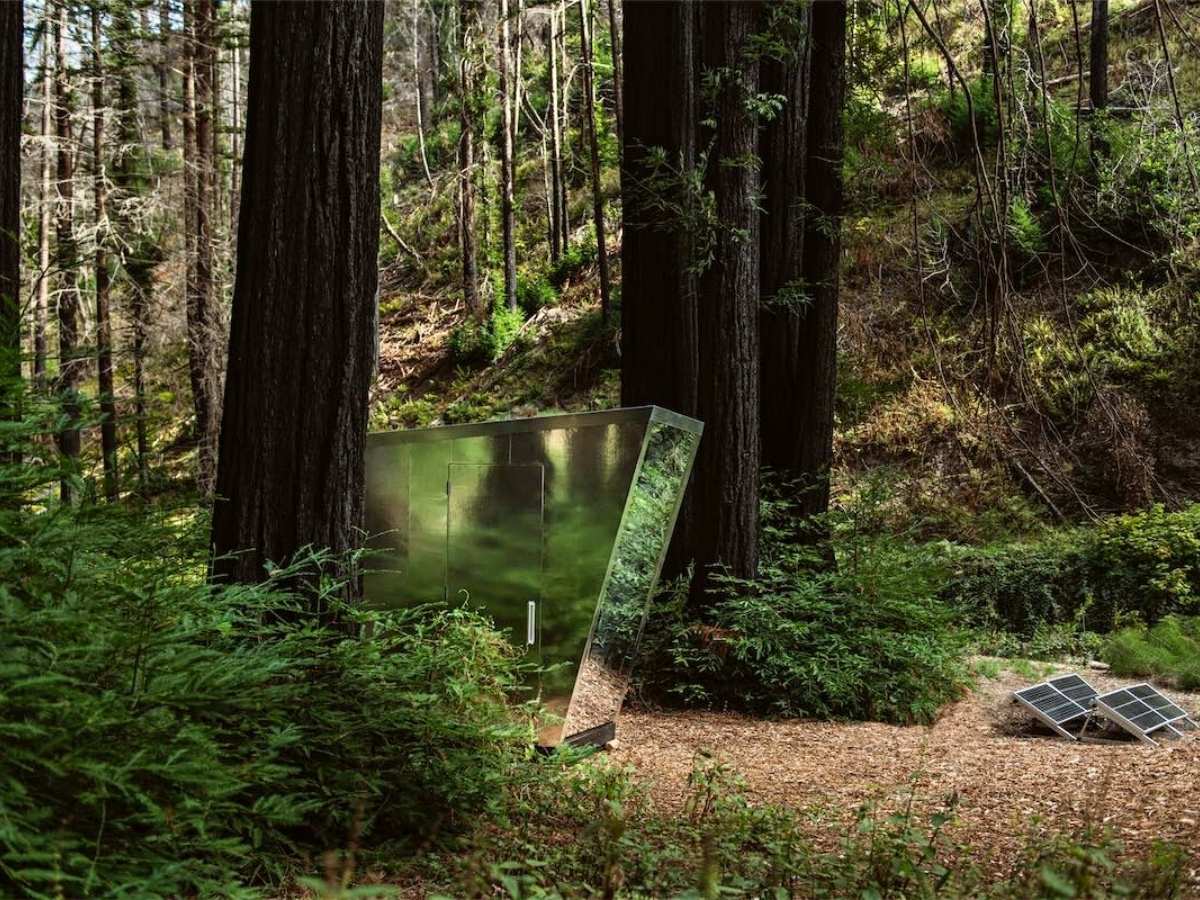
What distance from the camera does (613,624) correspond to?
7.11 m

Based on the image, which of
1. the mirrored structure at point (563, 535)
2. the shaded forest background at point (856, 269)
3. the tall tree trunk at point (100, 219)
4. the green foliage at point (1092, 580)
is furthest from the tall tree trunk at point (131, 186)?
the green foliage at point (1092, 580)

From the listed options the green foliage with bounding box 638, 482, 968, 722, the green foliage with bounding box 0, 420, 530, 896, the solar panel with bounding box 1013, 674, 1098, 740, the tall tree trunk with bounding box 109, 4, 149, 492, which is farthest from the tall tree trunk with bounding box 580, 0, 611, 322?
the green foliage with bounding box 0, 420, 530, 896

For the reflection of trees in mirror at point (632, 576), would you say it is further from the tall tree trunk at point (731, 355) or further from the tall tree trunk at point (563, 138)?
the tall tree trunk at point (563, 138)

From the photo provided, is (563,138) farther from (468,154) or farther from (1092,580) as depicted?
(1092,580)

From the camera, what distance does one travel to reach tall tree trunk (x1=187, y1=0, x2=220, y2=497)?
16.5m

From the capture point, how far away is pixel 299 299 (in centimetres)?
521

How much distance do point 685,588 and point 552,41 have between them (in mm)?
16883

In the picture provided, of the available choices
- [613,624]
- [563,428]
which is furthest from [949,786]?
[563,428]

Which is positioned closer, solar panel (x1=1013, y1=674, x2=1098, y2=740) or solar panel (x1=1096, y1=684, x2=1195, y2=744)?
solar panel (x1=1096, y1=684, x2=1195, y2=744)

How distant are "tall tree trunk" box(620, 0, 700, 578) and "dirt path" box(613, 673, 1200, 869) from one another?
2012 mm

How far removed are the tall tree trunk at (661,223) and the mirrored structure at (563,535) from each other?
2111mm

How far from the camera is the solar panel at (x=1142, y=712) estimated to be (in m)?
8.30

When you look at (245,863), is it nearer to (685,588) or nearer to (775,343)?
(685,588)

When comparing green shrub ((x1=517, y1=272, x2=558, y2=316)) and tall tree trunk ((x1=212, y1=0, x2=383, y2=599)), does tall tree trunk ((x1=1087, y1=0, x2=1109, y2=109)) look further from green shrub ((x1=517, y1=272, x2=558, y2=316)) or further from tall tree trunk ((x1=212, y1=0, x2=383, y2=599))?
tall tree trunk ((x1=212, y1=0, x2=383, y2=599))
